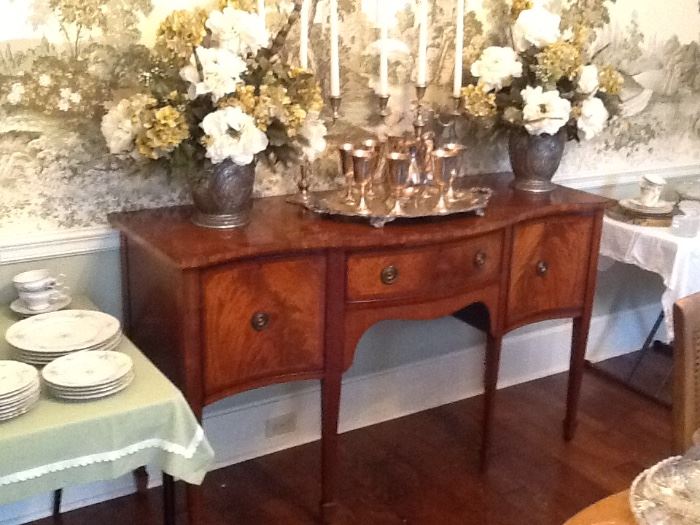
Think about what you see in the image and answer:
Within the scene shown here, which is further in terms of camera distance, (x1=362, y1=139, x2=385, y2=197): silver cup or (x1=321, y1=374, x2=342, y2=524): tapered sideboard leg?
(x1=362, y1=139, x2=385, y2=197): silver cup

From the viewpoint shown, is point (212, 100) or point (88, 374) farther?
point (212, 100)

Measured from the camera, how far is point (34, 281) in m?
2.05

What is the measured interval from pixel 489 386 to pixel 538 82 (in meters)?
0.96

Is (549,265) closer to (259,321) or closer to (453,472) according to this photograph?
(453,472)

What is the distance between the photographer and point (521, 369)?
130 inches

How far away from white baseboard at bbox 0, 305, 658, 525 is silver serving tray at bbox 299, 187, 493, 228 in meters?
0.72

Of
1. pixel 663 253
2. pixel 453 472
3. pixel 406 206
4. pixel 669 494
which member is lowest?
pixel 453 472

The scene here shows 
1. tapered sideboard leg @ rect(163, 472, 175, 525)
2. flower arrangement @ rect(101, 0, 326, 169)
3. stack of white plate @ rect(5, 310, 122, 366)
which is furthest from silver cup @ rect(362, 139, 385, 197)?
tapered sideboard leg @ rect(163, 472, 175, 525)

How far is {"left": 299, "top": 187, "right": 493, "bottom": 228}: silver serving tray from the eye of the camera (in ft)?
7.25

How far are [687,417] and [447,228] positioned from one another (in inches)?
36.8

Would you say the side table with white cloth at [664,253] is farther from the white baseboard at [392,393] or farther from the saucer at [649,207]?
the white baseboard at [392,393]

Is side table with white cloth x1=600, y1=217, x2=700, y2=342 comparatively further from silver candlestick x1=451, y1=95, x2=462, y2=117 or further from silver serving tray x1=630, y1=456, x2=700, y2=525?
silver serving tray x1=630, y1=456, x2=700, y2=525

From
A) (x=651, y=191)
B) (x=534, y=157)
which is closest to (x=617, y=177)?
(x=651, y=191)

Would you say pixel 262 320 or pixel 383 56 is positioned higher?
pixel 383 56
